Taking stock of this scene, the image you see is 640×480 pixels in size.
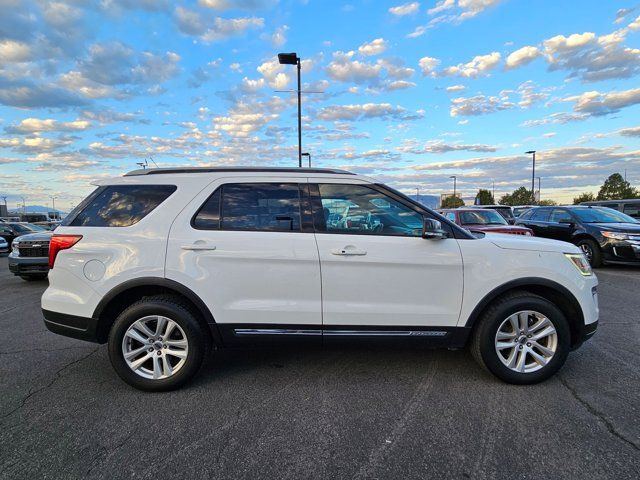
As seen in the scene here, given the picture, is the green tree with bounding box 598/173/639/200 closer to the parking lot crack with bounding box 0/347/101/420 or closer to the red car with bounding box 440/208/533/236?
the red car with bounding box 440/208/533/236

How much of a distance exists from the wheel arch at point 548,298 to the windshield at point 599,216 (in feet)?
28.7

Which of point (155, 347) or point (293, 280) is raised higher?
point (293, 280)

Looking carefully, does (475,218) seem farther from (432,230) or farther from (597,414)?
(597,414)

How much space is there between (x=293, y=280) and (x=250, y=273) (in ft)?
1.19

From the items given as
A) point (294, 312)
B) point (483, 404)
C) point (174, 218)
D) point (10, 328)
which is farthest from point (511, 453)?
point (10, 328)

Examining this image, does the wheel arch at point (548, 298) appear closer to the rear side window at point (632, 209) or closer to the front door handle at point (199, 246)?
the front door handle at point (199, 246)

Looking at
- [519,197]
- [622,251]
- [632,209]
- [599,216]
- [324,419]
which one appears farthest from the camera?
[519,197]

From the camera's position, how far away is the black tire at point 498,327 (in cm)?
348

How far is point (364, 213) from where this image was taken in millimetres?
3607

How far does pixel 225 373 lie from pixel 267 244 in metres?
1.37

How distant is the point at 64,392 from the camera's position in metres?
3.49

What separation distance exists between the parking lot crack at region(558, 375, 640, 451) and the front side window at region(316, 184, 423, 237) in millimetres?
1815

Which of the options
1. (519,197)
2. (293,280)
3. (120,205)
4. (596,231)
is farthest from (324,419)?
(519,197)

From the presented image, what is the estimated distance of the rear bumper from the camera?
11.6ft
